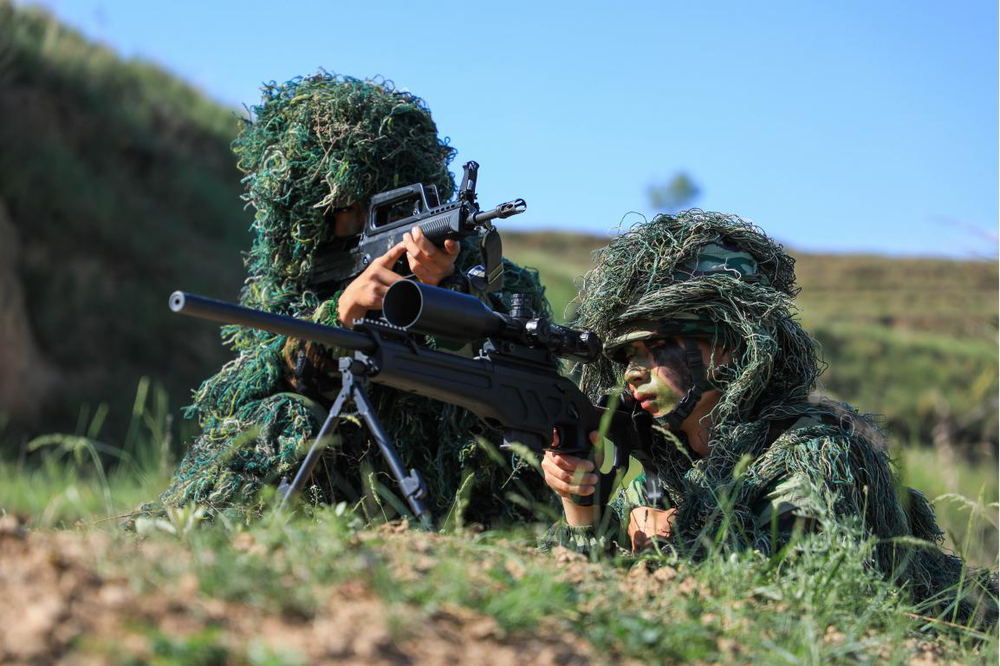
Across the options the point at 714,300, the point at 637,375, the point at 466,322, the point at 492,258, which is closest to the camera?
the point at 466,322

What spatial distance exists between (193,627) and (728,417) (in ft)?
6.55

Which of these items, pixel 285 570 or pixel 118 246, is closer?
pixel 285 570

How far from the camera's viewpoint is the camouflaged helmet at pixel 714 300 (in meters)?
3.29

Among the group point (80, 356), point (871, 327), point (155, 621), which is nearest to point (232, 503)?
point (155, 621)

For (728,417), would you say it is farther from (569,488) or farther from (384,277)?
(384,277)

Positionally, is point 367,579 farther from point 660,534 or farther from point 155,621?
point 660,534

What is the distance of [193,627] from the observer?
1.78 meters

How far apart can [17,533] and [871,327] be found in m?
15.9

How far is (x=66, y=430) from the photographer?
1005cm

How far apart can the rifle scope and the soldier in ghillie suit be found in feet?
0.74

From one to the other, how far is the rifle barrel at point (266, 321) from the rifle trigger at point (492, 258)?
2.64ft

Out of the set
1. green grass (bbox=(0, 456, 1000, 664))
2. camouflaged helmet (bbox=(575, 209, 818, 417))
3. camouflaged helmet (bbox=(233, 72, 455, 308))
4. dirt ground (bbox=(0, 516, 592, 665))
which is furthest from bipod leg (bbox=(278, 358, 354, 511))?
camouflaged helmet (bbox=(233, 72, 455, 308))

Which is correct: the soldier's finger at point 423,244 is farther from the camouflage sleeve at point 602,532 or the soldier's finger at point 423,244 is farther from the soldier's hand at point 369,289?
the camouflage sleeve at point 602,532

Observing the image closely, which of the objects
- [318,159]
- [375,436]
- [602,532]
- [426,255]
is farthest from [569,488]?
[318,159]
